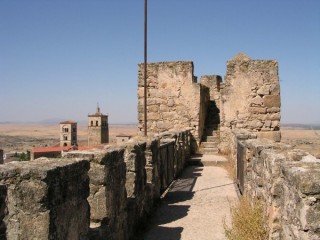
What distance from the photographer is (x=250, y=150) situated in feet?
20.6

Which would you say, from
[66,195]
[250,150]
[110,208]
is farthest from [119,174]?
[250,150]

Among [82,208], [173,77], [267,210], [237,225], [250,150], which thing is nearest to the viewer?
[82,208]

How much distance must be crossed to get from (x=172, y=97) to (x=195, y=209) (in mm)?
6961

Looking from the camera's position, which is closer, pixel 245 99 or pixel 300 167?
pixel 300 167

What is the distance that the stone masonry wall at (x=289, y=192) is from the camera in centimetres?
254

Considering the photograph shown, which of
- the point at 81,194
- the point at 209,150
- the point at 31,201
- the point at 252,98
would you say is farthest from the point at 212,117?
the point at 31,201

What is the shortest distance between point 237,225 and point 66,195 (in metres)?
2.36

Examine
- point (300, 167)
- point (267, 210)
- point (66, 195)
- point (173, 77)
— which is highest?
point (173, 77)

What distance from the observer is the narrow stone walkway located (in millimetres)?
5777

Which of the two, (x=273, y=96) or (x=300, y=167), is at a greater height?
(x=273, y=96)

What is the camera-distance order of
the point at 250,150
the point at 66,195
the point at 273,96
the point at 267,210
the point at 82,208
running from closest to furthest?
the point at 66,195 → the point at 82,208 → the point at 267,210 → the point at 250,150 → the point at 273,96

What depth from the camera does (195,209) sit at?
7.04 metres

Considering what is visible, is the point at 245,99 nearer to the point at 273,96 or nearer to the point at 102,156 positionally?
the point at 273,96

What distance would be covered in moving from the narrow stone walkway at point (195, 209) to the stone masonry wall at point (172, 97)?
135 inches
